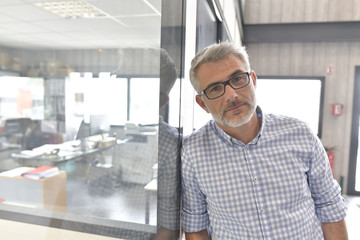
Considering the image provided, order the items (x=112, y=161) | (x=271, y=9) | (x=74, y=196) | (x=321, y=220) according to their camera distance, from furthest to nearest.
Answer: (x=271, y=9) < (x=321, y=220) < (x=112, y=161) < (x=74, y=196)

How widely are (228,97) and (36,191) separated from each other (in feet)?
2.60

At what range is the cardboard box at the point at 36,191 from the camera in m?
0.39

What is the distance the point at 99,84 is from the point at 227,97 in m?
0.64

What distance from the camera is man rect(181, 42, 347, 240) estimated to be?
1084 mm

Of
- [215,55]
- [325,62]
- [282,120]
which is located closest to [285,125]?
[282,120]

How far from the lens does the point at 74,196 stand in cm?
54

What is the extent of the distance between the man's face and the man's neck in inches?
2.9

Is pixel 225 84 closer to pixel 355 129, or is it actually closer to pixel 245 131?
pixel 245 131

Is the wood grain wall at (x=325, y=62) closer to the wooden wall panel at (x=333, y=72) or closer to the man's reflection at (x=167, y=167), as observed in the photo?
the wooden wall panel at (x=333, y=72)

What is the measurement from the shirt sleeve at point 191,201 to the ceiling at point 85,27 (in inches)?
21.2

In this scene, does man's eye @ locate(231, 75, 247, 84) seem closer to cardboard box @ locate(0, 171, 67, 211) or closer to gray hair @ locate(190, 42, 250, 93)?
gray hair @ locate(190, 42, 250, 93)

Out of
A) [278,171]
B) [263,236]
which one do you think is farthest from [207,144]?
[263,236]

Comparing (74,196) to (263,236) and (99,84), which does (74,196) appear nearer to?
(99,84)

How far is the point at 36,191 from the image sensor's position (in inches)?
17.7
